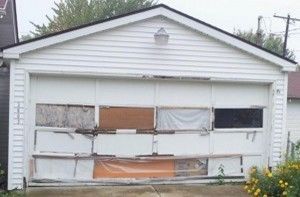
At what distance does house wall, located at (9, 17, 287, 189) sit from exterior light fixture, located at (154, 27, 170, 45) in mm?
150

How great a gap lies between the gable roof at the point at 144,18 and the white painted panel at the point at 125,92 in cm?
119

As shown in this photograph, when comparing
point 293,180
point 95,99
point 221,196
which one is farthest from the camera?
point 95,99

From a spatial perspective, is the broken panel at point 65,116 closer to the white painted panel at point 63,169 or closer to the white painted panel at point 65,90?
the white painted panel at point 65,90

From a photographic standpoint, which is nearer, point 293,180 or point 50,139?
point 293,180

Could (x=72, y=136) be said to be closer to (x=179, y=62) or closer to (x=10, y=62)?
(x=10, y=62)

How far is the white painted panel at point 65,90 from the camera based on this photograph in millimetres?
10094

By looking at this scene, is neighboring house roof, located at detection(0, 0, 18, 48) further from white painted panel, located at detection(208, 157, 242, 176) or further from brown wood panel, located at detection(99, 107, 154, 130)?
white painted panel, located at detection(208, 157, 242, 176)

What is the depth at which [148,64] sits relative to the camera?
10344mm

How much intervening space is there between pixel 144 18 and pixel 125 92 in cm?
162

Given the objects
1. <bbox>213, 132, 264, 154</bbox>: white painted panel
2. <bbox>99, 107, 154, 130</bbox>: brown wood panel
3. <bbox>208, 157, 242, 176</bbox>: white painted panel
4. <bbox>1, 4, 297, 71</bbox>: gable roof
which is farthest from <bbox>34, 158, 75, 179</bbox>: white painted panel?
<bbox>213, 132, 264, 154</bbox>: white painted panel

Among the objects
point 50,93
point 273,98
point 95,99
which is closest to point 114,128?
point 95,99

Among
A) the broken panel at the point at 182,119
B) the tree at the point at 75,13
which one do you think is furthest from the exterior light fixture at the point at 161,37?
the tree at the point at 75,13

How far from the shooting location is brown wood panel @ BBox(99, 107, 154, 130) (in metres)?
10.4

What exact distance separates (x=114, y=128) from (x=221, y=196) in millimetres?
2633
